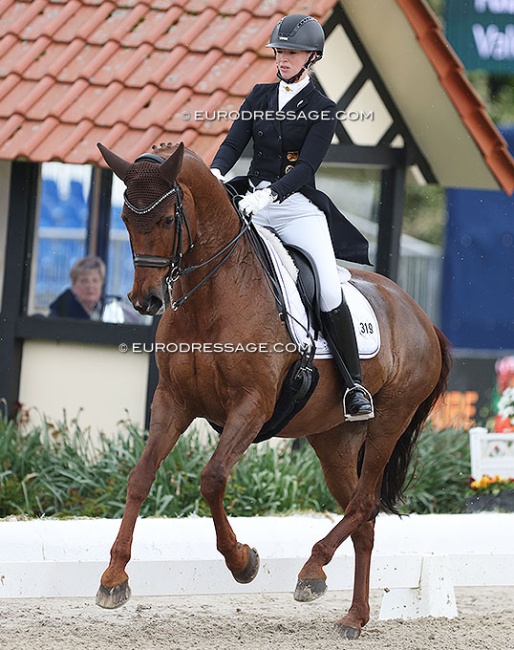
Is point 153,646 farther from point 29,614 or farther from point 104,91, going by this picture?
point 104,91

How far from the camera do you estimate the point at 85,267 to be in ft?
30.8

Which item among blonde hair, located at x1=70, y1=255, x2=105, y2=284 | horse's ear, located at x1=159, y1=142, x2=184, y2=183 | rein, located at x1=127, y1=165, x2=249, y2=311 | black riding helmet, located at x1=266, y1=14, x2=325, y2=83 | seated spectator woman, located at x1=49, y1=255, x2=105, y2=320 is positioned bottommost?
seated spectator woman, located at x1=49, y1=255, x2=105, y2=320

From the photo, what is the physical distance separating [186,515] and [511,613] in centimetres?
210

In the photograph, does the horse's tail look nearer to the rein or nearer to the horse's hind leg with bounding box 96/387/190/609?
the horse's hind leg with bounding box 96/387/190/609

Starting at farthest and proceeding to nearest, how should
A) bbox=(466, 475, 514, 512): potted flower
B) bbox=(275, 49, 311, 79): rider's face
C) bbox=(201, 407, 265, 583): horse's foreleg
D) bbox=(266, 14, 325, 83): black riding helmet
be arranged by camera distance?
bbox=(466, 475, 514, 512): potted flower < bbox=(275, 49, 311, 79): rider's face < bbox=(266, 14, 325, 83): black riding helmet < bbox=(201, 407, 265, 583): horse's foreleg

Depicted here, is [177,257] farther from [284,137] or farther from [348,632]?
[348,632]

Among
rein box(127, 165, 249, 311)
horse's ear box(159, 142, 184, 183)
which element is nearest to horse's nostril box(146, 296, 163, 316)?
rein box(127, 165, 249, 311)

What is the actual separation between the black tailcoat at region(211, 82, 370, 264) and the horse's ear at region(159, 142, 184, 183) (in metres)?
0.76

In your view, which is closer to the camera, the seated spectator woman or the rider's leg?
the rider's leg

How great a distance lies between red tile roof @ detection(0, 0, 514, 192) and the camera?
27.6 feet

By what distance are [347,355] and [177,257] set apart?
1280 mm

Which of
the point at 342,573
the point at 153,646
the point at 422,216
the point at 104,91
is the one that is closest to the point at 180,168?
the point at 153,646

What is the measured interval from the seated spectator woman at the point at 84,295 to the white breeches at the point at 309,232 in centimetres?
340

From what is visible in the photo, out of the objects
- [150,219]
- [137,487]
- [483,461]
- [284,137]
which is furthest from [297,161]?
→ [483,461]
